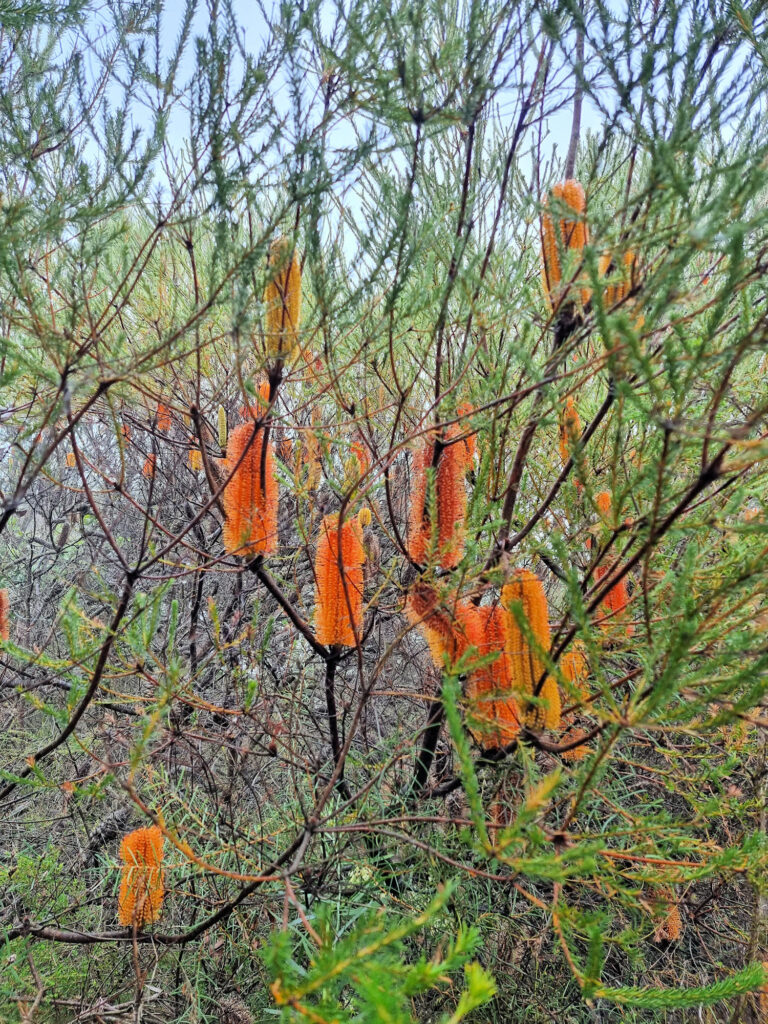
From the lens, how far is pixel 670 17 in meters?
1.09

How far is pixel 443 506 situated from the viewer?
1.39m

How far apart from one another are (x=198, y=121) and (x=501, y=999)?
252 centimetres

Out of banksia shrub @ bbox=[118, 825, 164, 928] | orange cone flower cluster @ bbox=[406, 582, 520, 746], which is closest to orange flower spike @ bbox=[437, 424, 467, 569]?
orange cone flower cluster @ bbox=[406, 582, 520, 746]

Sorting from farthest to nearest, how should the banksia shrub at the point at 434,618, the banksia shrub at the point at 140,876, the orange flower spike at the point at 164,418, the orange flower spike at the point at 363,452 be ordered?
1. the orange flower spike at the point at 164,418
2. the orange flower spike at the point at 363,452
3. the banksia shrub at the point at 140,876
4. the banksia shrub at the point at 434,618

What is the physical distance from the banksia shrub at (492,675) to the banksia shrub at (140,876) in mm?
800

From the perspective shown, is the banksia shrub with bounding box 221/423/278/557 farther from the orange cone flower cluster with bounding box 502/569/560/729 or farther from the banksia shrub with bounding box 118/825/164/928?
the banksia shrub with bounding box 118/825/164/928

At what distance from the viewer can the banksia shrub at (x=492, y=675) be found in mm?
1245

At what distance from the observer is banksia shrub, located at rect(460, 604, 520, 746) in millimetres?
1245

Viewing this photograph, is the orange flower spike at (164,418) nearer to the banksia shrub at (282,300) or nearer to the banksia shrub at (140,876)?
the banksia shrub at (282,300)

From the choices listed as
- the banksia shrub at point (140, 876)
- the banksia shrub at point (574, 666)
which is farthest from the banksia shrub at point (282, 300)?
the banksia shrub at point (140, 876)

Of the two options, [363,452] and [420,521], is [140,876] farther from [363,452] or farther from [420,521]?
[363,452]

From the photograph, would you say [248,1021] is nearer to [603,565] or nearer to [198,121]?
[603,565]

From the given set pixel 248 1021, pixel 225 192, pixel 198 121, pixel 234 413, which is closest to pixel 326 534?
pixel 225 192

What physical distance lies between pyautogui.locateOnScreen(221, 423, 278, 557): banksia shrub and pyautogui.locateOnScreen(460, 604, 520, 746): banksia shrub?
0.48 metres
